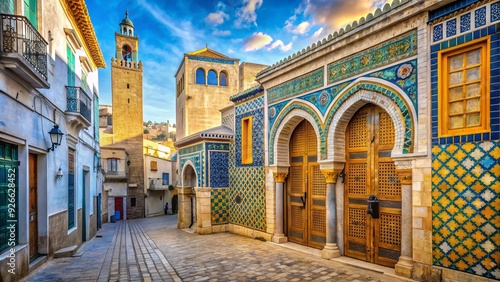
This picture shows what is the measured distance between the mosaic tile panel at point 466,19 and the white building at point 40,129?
7.01m

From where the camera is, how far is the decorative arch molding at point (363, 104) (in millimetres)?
5605

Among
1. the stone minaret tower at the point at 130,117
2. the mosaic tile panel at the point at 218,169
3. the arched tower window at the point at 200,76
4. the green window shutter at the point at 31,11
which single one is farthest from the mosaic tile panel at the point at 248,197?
the stone minaret tower at the point at 130,117

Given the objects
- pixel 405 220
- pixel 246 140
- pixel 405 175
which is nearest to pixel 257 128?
pixel 246 140

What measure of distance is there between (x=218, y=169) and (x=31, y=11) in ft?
24.5

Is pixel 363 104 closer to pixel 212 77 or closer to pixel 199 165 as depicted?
pixel 199 165

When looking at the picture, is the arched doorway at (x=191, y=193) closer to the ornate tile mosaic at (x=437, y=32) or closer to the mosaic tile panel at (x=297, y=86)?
the mosaic tile panel at (x=297, y=86)

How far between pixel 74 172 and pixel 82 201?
171 centimetres

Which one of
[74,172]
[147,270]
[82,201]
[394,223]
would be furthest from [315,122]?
[82,201]

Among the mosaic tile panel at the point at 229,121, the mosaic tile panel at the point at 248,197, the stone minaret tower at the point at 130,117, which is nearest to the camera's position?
the mosaic tile panel at the point at 248,197

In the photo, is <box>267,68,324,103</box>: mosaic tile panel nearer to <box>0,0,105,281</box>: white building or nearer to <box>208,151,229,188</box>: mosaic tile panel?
<box>208,151,229,188</box>: mosaic tile panel

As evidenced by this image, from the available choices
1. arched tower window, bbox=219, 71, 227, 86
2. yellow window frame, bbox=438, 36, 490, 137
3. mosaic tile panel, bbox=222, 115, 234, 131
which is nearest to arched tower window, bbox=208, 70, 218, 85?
arched tower window, bbox=219, 71, 227, 86

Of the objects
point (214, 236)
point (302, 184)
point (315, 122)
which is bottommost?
point (214, 236)

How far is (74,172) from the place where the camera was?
9164 mm

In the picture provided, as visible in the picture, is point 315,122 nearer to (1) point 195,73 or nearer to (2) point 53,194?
A: (2) point 53,194
